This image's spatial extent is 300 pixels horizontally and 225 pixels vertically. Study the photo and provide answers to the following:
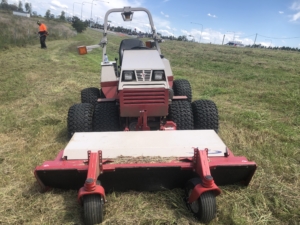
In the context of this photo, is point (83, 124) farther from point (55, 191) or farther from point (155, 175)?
point (155, 175)

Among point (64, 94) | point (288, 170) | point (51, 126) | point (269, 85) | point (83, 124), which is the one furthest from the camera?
point (269, 85)

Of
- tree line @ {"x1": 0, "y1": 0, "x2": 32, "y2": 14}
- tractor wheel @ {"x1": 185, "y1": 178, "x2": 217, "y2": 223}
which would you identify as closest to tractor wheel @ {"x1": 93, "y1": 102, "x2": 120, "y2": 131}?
tractor wheel @ {"x1": 185, "y1": 178, "x2": 217, "y2": 223}

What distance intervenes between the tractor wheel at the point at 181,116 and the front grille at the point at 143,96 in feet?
1.44

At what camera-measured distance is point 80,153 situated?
10.2 feet

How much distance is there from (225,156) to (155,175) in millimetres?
788

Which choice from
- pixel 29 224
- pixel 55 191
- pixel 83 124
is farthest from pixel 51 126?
pixel 29 224

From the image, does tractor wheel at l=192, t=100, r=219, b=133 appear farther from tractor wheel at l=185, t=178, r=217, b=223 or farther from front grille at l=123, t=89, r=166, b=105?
tractor wheel at l=185, t=178, r=217, b=223

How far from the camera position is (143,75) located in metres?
3.82

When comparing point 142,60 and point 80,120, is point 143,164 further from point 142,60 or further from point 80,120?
point 142,60

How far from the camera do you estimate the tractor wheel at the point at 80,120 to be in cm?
411

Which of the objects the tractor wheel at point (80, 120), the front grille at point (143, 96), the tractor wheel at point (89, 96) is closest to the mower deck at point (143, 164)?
the front grille at point (143, 96)

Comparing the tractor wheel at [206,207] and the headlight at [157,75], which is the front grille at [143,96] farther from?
the tractor wheel at [206,207]

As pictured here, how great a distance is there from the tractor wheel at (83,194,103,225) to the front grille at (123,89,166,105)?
1471 mm

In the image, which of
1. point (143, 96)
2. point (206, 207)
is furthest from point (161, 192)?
point (143, 96)
